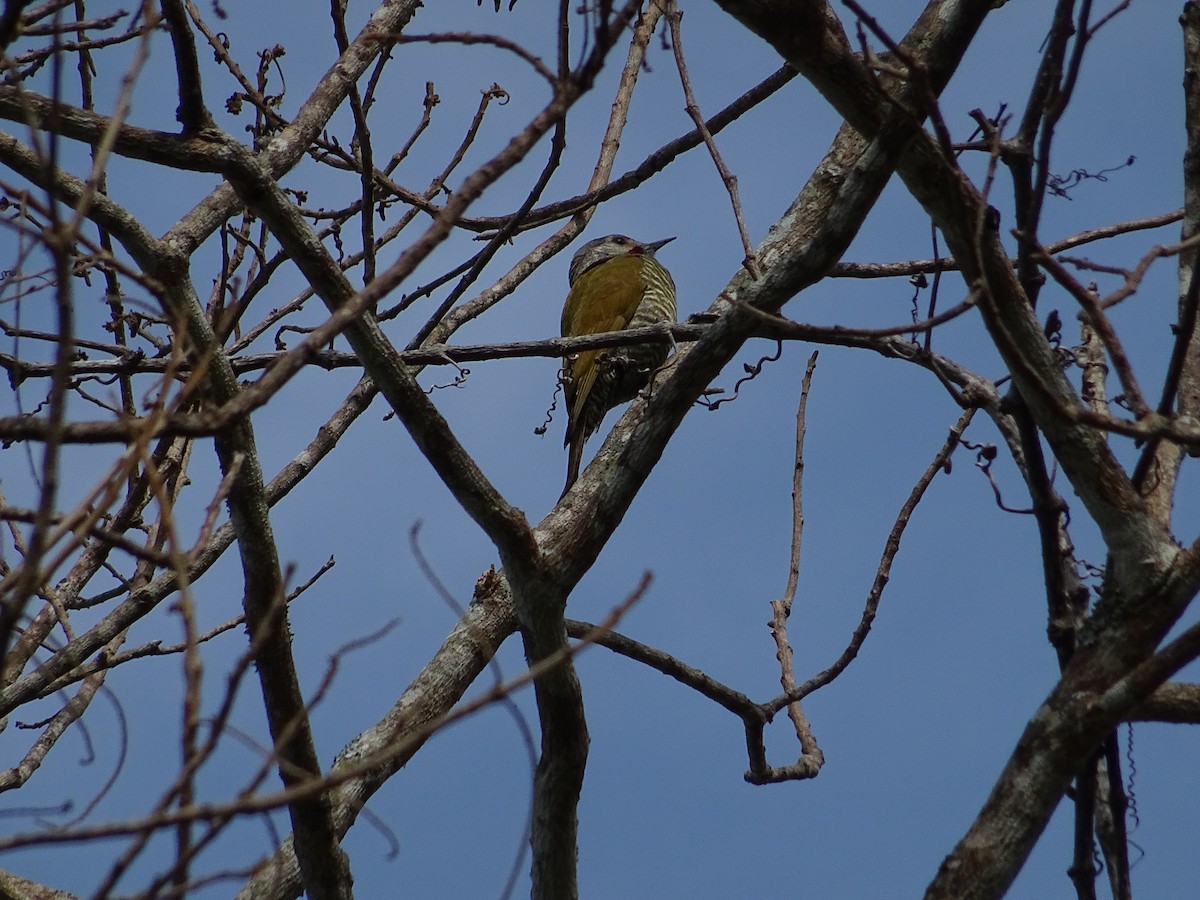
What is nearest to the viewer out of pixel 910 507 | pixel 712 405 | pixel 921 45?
pixel 921 45

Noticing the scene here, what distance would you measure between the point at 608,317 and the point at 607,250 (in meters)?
1.61

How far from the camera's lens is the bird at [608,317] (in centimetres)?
610

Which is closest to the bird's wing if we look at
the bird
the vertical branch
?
the bird

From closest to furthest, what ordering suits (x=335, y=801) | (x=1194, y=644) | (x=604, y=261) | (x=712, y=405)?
(x=1194, y=644) → (x=335, y=801) → (x=712, y=405) → (x=604, y=261)

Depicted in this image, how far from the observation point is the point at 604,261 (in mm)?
8172

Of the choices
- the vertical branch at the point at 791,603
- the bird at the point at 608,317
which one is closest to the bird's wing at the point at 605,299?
the bird at the point at 608,317

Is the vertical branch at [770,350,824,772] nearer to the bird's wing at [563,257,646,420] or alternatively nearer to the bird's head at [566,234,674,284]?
the bird's wing at [563,257,646,420]

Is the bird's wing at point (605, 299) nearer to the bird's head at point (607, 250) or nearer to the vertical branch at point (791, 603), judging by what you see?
the bird's head at point (607, 250)

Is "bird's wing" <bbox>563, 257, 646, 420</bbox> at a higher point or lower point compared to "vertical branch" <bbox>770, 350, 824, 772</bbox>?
higher

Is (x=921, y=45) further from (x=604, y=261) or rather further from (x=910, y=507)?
(x=604, y=261)

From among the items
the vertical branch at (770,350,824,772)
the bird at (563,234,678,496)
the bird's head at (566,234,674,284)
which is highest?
the bird's head at (566,234,674,284)

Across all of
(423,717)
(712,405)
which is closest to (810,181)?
(712,405)

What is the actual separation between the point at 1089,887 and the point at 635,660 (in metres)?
1.51

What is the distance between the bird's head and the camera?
848 centimetres
